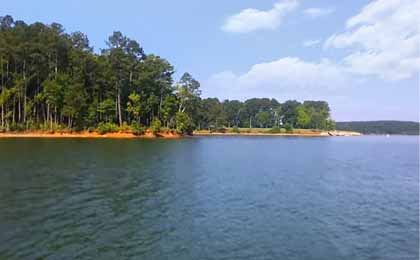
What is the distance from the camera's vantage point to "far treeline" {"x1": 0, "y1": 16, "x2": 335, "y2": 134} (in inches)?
3219

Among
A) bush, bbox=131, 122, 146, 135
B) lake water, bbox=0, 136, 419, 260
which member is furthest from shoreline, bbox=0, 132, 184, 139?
lake water, bbox=0, 136, 419, 260

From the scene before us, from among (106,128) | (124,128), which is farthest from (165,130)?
(106,128)

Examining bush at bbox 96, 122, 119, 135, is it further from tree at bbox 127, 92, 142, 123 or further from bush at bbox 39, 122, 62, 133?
bush at bbox 39, 122, 62, 133

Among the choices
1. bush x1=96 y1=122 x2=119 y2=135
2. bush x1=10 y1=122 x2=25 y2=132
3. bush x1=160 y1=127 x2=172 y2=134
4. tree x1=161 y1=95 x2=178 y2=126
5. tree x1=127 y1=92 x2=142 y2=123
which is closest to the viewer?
bush x1=10 y1=122 x2=25 y2=132

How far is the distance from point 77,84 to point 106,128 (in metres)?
12.3

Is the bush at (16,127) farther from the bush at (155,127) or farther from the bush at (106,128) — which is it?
the bush at (155,127)

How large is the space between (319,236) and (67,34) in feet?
309

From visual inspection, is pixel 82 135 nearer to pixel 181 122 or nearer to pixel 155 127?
pixel 155 127

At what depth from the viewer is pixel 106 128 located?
8869 centimetres

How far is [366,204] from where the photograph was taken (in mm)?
19359

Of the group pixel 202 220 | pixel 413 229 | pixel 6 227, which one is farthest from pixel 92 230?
pixel 413 229

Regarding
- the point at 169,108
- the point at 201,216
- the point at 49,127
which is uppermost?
the point at 169,108

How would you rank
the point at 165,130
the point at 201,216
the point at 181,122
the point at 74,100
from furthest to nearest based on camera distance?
the point at 181,122, the point at 165,130, the point at 74,100, the point at 201,216

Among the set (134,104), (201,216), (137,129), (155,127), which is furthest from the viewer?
(134,104)
